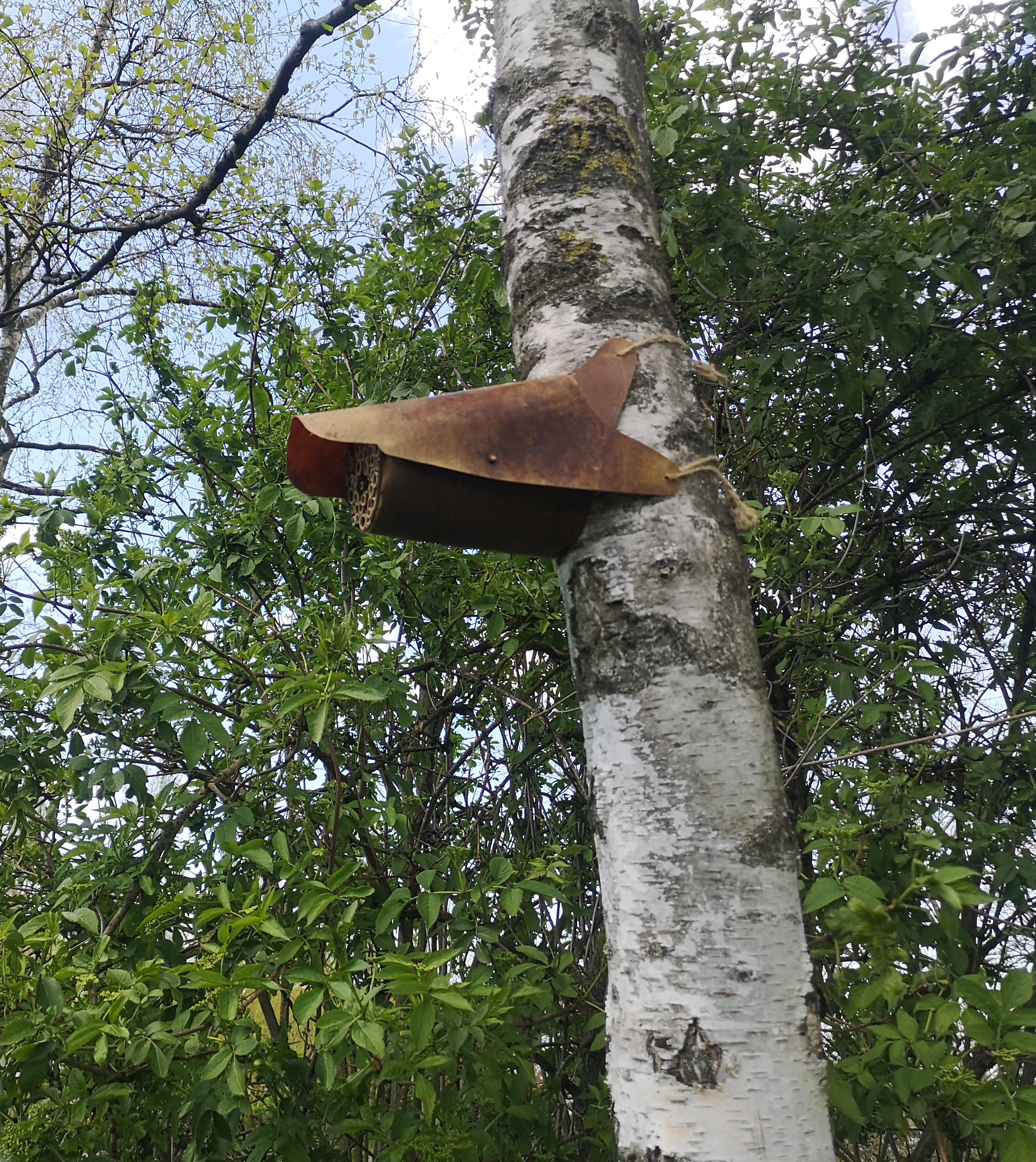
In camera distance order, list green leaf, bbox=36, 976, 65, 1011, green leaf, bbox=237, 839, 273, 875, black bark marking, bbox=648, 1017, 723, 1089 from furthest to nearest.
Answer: green leaf, bbox=237, 839, 273, 875 < green leaf, bbox=36, 976, 65, 1011 < black bark marking, bbox=648, 1017, 723, 1089

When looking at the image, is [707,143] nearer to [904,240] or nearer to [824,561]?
[904,240]

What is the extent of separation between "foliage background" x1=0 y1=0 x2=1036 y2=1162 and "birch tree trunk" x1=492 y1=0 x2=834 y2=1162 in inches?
12.7

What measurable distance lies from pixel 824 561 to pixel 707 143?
3.89 feet

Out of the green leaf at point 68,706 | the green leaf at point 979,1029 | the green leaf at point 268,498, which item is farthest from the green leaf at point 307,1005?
the green leaf at point 268,498

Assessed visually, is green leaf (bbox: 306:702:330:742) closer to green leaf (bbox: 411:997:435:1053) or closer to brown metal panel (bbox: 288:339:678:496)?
green leaf (bbox: 411:997:435:1053)

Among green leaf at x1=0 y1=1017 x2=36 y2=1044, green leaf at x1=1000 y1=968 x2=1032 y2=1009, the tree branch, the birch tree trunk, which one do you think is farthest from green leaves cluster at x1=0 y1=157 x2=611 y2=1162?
the tree branch

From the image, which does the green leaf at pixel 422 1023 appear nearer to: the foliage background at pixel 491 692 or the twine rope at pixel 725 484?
the foliage background at pixel 491 692

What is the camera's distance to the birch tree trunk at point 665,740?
3.01 feet

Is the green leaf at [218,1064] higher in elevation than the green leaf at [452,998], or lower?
lower

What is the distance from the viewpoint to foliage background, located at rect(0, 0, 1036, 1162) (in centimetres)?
151

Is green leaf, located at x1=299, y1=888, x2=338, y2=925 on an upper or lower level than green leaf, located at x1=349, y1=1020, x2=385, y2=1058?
upper

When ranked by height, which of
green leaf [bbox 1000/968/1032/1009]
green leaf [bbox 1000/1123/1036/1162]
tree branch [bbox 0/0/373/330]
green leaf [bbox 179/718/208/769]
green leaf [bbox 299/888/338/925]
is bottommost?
green leaf [bbox 1000/1123/1036/1162]

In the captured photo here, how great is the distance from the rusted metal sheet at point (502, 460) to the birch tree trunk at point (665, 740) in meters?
0.04

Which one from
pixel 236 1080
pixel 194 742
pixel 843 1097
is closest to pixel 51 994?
pixel 236 1080
